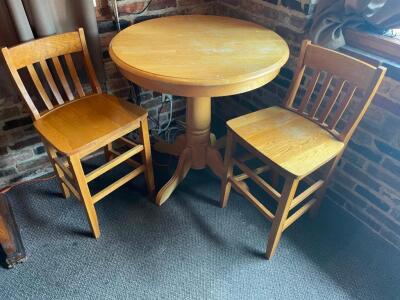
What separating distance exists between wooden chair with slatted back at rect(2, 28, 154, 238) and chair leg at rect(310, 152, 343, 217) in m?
0.92

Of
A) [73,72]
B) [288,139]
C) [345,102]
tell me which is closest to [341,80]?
[345,102]

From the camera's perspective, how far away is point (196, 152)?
1922 mm

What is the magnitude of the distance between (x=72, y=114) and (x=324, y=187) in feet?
4.35

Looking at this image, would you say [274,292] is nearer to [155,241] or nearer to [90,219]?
[155,241]

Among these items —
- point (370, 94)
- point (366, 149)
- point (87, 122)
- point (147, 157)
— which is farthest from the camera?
point (147, 157)

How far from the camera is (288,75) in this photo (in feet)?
6.15

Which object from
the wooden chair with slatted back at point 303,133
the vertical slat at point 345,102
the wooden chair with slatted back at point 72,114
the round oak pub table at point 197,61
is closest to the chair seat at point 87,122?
the wooden chair with slatted back at point 72,114

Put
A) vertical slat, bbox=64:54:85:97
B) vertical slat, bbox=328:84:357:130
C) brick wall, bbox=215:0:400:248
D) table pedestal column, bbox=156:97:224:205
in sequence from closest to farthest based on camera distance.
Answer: vertical slat, bbox=328:84:357:130 < brick wall, bbox=215:0:400:248 < vertical slat, bbox=64:54:85:97 < table pedestal column, bbox=156:97:224:205

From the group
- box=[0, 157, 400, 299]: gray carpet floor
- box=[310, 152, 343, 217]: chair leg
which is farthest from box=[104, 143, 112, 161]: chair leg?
box=[310, 152, 343, 217]: chair leg

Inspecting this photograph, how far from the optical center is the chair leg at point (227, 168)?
160 cm

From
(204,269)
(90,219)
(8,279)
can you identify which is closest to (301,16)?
(204,269)

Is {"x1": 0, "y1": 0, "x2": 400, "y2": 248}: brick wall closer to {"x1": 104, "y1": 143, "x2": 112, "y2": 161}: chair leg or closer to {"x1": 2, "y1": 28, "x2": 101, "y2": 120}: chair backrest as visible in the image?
{"x1": 2, "y1": 28, "x2": 101, "y2": 120}: chair backrest

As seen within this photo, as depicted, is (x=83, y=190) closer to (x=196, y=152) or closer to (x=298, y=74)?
(x=196, y=152)

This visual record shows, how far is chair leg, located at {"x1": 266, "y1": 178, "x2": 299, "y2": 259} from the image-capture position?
4.38 feet
